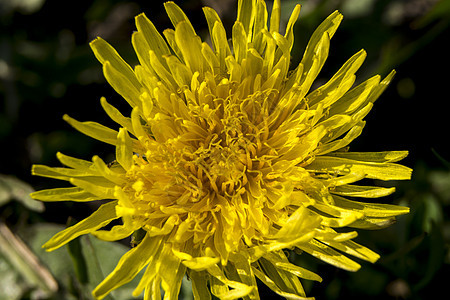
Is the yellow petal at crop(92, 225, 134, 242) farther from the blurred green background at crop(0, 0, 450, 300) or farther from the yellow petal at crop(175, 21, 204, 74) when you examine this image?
the yellow petal at crop(175, 21, 204, 74)

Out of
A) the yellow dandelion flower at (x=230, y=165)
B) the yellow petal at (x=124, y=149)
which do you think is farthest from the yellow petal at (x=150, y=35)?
the yellow petal at (x=124, y=149)

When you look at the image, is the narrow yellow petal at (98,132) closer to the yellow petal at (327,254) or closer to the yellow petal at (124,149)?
the yellow petal at (124,149)

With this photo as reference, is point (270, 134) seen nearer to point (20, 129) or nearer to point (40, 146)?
point (40, 146)

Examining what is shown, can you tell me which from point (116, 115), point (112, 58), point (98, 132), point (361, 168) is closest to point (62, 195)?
point (98, 132)

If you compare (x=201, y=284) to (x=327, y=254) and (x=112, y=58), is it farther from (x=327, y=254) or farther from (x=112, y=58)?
(x=112, y=58)

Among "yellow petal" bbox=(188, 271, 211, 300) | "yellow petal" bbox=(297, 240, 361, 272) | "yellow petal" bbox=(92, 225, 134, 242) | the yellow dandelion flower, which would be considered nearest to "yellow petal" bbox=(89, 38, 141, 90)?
the yellow dandelion flower
